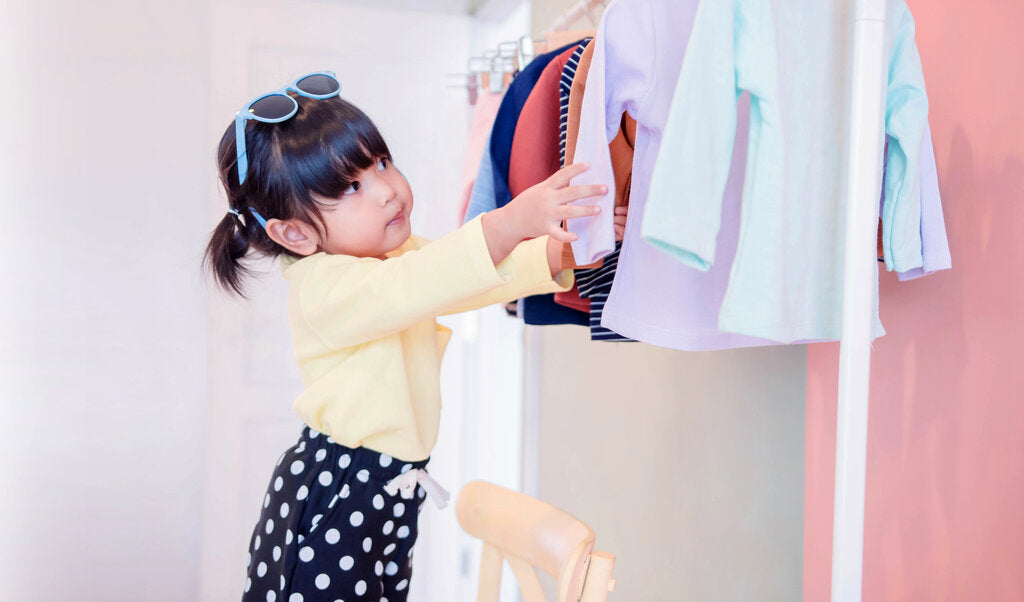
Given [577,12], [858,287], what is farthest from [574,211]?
[577,12]

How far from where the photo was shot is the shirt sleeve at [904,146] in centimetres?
88

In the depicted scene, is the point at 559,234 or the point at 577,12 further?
the point at 577,12

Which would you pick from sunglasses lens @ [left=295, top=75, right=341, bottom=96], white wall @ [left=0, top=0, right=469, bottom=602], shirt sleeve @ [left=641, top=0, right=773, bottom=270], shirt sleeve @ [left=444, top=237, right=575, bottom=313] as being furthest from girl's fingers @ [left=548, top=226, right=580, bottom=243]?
white wall @ [left=0, top=0, right=469, bottom=602]

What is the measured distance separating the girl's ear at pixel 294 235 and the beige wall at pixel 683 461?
2.42 feet

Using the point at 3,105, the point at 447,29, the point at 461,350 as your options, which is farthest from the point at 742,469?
the point at 3,105

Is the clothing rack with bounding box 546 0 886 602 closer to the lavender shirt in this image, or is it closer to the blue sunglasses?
the lavender shirt

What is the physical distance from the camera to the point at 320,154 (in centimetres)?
107

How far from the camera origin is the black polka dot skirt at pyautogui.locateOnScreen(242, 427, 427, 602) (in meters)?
1.06

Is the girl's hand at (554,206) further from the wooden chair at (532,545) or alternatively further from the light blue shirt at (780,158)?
the wooden chair at (532,545)

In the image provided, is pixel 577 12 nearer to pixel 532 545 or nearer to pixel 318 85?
pixel 318 85

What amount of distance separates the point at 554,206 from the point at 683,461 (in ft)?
2.85

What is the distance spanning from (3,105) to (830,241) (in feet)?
7.10

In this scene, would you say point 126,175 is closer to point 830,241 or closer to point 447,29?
point 447,29

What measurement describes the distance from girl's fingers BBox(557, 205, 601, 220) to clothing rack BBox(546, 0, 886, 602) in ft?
0.83
